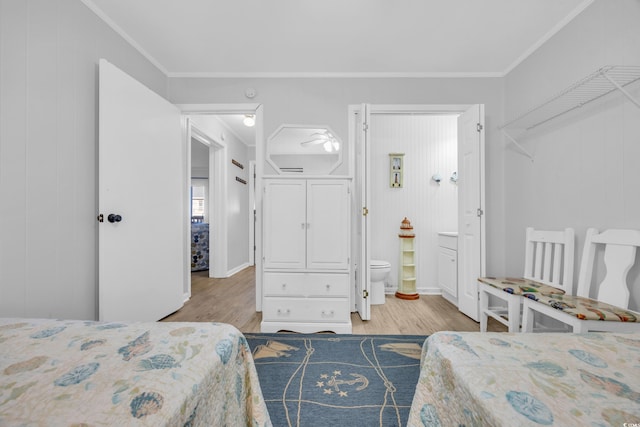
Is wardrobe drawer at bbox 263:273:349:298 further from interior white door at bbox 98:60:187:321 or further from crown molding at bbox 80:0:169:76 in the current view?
crown molding at bbox 80:0:169:76

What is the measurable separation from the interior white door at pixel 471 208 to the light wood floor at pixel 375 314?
25cm

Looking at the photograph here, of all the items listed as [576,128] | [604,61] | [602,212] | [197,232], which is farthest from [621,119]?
[197,232]

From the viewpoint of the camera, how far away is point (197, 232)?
5.14 meters

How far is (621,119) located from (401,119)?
2222 millimetres

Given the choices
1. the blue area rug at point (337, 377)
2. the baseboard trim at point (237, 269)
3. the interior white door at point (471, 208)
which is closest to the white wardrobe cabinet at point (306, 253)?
the blue area rug at point (337, 377)

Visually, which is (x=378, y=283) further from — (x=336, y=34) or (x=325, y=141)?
(x=336, y=34)

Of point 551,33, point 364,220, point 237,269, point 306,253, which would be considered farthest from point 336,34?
point 237,269

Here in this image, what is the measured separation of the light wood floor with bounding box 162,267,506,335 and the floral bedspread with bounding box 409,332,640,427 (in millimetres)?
1556

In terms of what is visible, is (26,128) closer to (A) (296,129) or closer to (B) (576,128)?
(A) (296,129)

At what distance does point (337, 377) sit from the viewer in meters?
1.69

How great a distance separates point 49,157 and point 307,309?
6.71 feet

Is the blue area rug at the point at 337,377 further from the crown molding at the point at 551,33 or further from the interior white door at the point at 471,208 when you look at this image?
the crown molding at the point at 551,33

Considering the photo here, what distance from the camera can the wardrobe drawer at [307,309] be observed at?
2.39 m

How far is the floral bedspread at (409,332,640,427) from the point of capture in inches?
22.2
